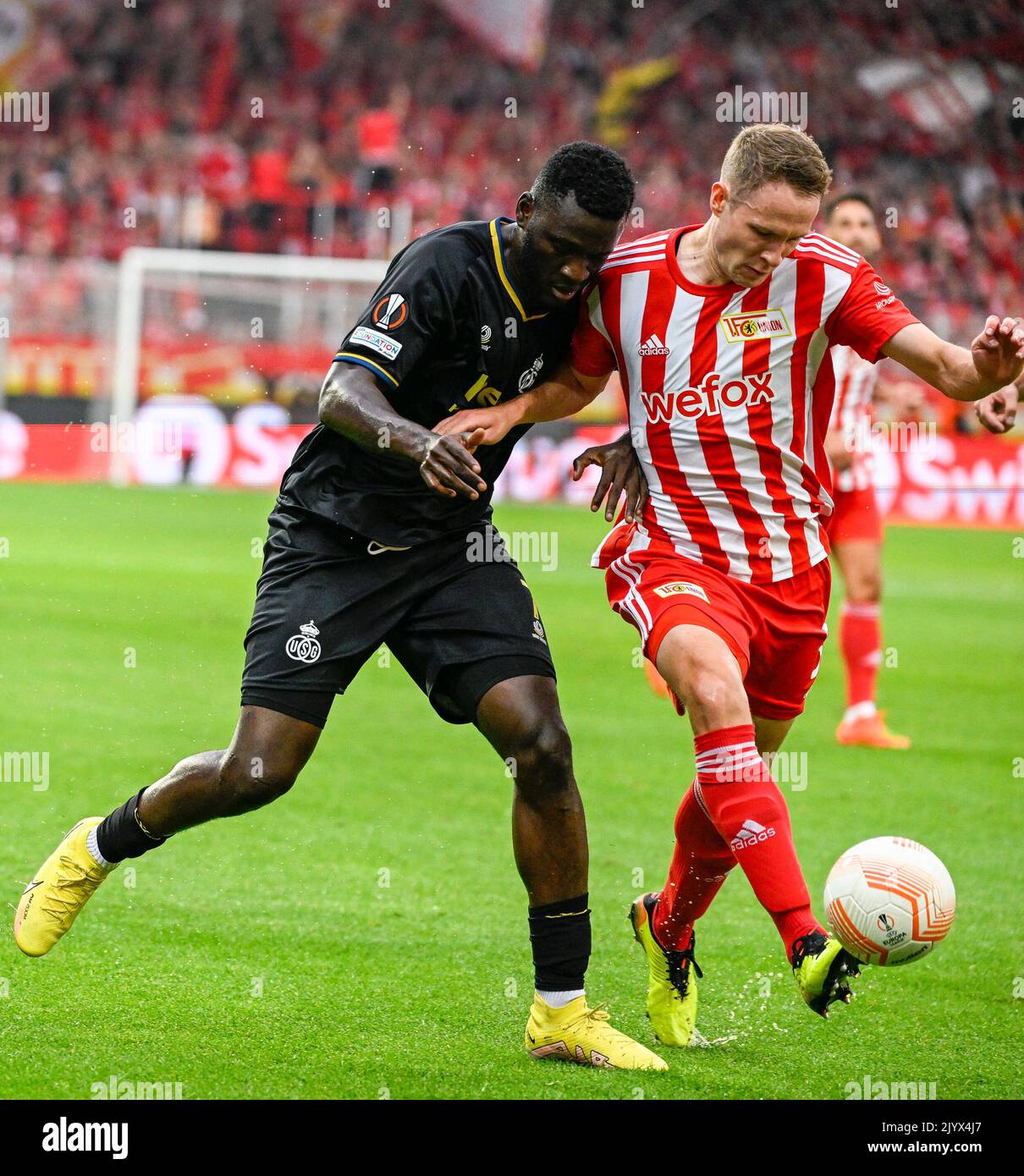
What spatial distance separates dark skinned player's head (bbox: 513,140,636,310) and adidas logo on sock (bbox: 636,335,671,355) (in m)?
0.26

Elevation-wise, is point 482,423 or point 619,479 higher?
point 482,423

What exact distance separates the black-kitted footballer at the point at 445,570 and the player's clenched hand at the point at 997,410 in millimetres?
949

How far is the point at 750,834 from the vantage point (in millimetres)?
3734

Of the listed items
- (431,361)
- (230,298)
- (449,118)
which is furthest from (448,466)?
(449,118)

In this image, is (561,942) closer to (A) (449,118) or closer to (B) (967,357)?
(B) (967,357)

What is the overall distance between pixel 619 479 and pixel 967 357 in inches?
40.3

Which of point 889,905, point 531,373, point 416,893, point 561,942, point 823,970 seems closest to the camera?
point 823,970

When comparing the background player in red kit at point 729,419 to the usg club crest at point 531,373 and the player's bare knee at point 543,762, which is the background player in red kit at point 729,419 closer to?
the usg club crest at point 531,373

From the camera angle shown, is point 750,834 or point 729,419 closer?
point 750,834

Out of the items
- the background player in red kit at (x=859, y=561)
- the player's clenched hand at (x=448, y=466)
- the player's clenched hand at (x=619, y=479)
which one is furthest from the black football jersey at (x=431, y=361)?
the background player in red kit at (x=859, y=561)

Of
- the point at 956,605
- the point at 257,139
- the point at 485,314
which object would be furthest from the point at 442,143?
the point at 485,314

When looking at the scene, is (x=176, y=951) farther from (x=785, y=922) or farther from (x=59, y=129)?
(x=59, y=129)

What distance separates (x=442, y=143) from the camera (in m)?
30.0

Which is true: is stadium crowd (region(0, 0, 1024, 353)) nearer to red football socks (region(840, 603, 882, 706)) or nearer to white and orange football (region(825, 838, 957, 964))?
red football socks (region(840, 603, 882, 706))
